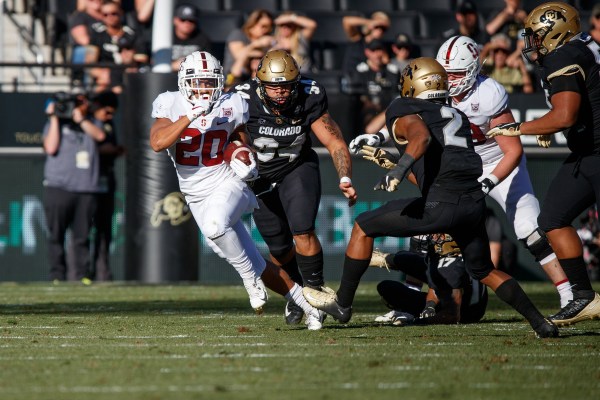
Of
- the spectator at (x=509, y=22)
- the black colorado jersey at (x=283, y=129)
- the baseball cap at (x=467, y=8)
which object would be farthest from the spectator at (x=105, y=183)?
the black colorado jersey at (x=283, y=129)

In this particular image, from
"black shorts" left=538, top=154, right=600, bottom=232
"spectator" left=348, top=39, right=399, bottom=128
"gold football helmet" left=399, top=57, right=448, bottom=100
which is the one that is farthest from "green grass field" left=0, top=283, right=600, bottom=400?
"spectator" left=348, top=39, right=399, bottom=128

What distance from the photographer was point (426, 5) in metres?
16.0

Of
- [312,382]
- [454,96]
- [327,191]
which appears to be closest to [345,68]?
[327,191]

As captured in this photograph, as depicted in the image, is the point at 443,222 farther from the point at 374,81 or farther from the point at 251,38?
the point at 251,38

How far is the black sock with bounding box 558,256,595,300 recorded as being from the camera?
23.3 feet

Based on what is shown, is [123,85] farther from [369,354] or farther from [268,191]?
[369,354]

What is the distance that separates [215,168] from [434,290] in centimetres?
161

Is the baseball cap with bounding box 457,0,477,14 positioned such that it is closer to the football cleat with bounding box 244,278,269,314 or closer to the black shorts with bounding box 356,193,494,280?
the football cleat with bounding box 244,278,269,314

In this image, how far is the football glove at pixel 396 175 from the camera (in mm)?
5980

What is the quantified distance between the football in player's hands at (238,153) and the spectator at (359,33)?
5.93m

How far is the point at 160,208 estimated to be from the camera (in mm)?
12375

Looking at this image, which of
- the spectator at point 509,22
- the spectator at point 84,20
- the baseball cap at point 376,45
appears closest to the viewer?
the baseball cap at point 376,45

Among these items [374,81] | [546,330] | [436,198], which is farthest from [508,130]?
[374,81]

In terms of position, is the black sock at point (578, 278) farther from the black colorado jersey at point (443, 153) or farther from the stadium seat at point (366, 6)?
the stadium seat at point (366, 6)
